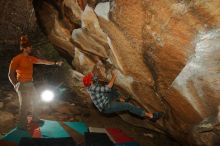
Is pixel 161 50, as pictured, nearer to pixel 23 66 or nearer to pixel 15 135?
pixel 23 66

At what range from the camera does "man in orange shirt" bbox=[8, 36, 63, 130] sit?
8.11 m

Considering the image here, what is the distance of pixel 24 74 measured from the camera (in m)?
8.25

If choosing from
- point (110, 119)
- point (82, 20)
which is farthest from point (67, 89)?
point (82, 20)

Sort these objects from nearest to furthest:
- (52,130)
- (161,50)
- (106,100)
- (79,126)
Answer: (161,50) → (106,100) → (52,130) → (79,126)

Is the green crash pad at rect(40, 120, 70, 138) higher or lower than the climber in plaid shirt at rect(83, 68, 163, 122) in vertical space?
lower

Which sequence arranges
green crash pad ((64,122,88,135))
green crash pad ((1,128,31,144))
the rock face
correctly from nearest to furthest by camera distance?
the rock face → green crash pad ((1,128,31,144)) → green crash pad ((64,122,88,135))

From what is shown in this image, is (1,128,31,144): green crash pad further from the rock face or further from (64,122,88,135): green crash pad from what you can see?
the rock face

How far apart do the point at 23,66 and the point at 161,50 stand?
396cm

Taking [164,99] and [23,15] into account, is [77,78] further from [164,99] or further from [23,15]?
[23,15]

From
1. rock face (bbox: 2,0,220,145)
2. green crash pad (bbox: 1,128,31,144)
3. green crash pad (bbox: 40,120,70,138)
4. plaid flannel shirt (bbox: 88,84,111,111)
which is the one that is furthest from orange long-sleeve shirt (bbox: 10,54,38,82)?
rock face (bbox: 2,0,220,145)

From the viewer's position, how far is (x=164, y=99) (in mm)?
7855

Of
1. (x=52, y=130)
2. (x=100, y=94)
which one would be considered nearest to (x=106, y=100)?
(x=100, y=94)

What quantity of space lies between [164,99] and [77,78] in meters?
5.06

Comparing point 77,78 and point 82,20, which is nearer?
point 82,20
